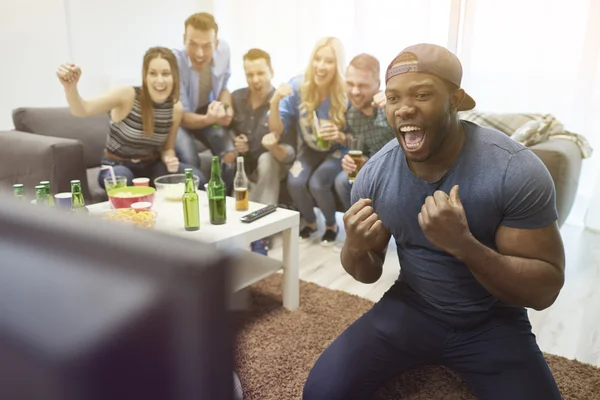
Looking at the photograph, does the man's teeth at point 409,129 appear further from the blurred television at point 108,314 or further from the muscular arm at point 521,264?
the blurred television at point 108,314

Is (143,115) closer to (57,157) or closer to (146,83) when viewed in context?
(146,83)

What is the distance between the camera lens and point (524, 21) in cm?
300

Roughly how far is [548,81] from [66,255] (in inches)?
128

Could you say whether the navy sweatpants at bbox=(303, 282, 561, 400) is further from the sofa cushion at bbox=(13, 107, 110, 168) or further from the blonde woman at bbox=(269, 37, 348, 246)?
the sofa cushion at bbox=(13, 107, 110, 168)

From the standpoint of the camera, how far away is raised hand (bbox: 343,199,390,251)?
4.06 ft

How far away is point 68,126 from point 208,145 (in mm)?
836

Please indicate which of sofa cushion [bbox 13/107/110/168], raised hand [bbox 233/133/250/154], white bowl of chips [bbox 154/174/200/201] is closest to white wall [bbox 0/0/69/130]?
sofa cushion [bbox 13/107/110/168]

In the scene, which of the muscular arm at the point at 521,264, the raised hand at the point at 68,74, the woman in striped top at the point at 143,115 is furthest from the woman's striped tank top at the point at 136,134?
the muscular arm at the point at 521,264

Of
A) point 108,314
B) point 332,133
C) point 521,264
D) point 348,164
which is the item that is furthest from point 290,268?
point 108,314

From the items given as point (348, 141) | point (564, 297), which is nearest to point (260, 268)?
point (348, 141)

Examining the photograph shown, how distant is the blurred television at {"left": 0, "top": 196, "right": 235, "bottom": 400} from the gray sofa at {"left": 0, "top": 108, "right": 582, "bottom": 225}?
81.9 inches

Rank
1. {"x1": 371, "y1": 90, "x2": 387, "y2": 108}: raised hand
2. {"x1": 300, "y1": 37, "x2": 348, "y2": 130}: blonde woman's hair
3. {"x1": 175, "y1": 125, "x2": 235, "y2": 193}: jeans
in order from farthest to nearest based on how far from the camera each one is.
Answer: {"x1": 175, "y1": 125, "x2": 235, "y2": 193}: jeans, {"x1": 300, "y1": 37, "x2": 348, "y2": 130}: blonde woman's hair, {"x1": 371, "y1": 90, "x2": 387, "y2": 108}: raised hand

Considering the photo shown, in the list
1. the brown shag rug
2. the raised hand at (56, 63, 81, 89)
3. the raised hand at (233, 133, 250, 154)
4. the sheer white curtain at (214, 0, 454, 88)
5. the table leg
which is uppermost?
the sheer white curtain at (214, 0, 454, 88)

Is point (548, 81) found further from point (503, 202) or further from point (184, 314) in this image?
point (184, 314)
